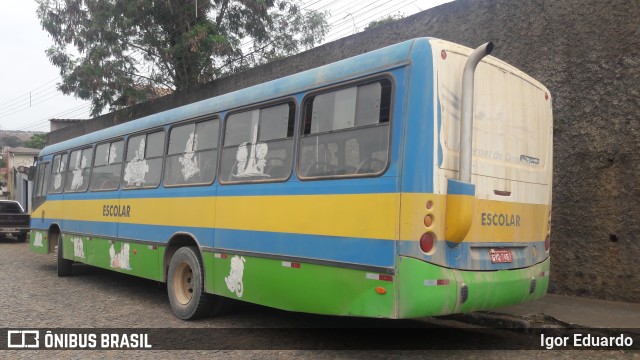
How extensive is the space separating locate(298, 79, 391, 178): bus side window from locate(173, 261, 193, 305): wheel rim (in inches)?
104

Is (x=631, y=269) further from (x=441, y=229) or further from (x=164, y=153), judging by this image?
(x=164, y=153)

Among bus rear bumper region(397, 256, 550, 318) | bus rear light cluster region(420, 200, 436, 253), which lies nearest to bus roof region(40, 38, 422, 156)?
bus rear light cluster region(420, 200, 436, 253)

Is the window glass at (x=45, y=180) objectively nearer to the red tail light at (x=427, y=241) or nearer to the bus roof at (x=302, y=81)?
the bus roof at (x=302, y=81)

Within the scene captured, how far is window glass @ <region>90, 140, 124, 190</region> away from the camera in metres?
8.80

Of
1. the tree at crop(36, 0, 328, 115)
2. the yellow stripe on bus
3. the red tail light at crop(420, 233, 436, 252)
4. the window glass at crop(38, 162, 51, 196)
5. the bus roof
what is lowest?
the red tail light at crop(420, 233, 436, 252)

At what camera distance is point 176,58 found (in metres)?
17.3

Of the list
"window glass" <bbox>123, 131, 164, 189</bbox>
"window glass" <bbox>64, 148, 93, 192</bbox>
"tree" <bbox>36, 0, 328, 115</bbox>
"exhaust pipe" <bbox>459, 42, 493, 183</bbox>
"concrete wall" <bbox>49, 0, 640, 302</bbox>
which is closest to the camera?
"exhaust pipe" <bbox>459, 42, 493, 183</bbox>

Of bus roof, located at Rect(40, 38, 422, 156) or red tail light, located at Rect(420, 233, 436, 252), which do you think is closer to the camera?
red tail light, located at Rect(420, 233, 436, 252)

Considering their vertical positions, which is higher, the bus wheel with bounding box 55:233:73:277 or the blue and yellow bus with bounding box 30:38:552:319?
the blue and yellow bus with bounding box 30:38:552:319

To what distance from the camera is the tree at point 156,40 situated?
1655 centimetres

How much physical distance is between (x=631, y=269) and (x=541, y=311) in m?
1.39

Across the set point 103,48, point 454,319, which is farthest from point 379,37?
point 103,48

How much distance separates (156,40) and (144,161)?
1060 centimetres

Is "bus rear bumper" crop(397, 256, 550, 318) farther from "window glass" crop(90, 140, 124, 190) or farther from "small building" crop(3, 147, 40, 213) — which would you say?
"small building" crop(3, 147, 40, 213)
